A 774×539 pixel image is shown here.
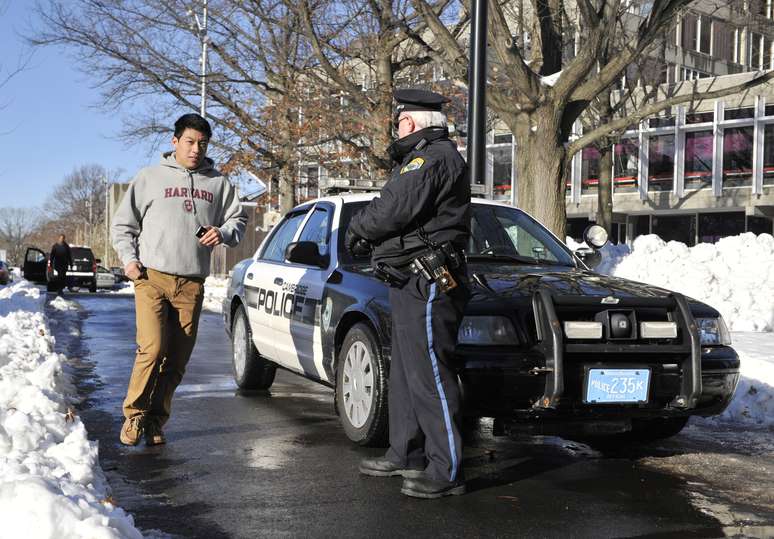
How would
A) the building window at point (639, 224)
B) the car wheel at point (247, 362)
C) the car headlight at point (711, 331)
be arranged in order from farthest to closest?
the building window at point (639, 224)
the car wheel at point (247, 362)
the car headlight at point (711, 331)

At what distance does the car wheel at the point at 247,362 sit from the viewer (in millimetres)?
8391

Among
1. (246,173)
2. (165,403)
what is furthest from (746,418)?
(246,173)

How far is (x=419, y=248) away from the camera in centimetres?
500

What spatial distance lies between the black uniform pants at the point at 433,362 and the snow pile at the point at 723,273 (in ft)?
30.4

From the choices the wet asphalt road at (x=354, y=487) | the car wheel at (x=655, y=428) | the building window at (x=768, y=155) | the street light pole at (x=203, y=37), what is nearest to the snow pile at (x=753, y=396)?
the wet asphalt road at (x=354, y=487)

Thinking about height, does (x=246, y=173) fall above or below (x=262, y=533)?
above

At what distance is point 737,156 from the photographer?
1533 inches

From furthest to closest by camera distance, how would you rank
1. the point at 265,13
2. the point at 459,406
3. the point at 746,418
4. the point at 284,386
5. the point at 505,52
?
the point at 265,13
the point at 505,52
the point at 284,386
the point at 746,418
the point at 459,406

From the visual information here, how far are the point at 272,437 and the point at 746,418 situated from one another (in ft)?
11.5

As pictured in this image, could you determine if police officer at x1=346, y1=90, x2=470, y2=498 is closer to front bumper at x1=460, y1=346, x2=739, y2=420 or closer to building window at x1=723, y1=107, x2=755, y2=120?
front bumper at x1=460, y1=346, x2=739, y2=420

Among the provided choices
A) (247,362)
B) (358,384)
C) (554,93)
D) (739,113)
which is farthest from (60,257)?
(739,113)

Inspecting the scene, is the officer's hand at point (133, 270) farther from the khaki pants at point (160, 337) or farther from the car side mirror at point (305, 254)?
the car side mirror at point (305, 254)

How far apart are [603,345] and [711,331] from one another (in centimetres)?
92

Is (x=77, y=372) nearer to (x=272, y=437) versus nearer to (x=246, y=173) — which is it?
(x=272, y=437)
